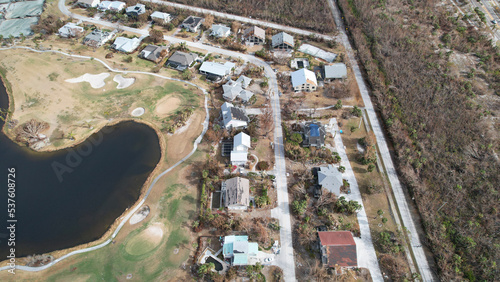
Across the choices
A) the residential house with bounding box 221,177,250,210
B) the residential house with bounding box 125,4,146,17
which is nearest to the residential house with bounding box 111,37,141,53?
the residential house with bounding box 125,4,146,17

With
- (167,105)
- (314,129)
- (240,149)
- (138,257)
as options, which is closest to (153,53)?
(167,105)

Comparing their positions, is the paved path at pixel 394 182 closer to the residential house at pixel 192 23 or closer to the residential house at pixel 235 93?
the residential house at pixel 235 93

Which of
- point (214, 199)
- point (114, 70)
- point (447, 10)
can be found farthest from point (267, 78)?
point (447, 10)

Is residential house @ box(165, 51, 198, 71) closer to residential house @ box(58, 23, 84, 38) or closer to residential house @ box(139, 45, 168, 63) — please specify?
residential house @ box(139, 45, 168, 63)

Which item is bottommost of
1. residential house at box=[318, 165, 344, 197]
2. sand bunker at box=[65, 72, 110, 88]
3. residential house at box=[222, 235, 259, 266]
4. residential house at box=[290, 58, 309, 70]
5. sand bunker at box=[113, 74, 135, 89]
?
residential house at box=[222, 235, 259, 266]

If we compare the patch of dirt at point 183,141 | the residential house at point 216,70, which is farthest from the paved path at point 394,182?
the patch of dirt at point 183,141

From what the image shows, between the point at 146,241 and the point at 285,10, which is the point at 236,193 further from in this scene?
the point at 285,10
